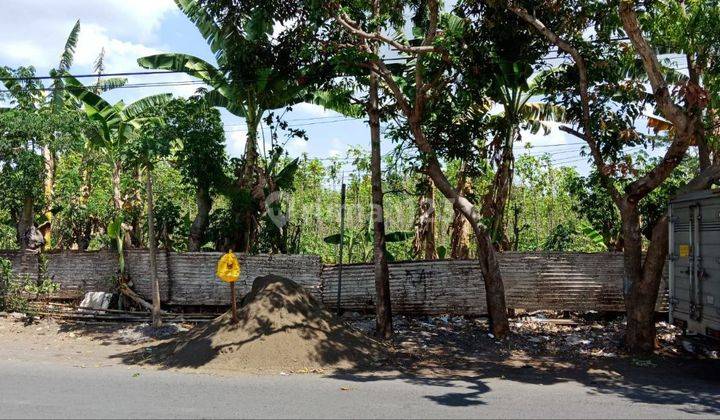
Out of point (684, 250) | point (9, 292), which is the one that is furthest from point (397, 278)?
point (9, 292)

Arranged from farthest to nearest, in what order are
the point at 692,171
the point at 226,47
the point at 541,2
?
1. the point at 692,171
2. the point at 226,47
3. the point at 541,2

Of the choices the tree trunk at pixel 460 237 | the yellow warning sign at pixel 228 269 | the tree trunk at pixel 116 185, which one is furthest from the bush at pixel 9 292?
the tree trunk at pixel 460 237

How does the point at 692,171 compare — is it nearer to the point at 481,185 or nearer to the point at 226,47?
the point at 481,185

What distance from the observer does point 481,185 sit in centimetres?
1861

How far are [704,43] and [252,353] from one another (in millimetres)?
8408

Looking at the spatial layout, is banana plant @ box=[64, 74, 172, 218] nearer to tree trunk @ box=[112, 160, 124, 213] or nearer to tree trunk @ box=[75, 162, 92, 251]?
tree trunk @ box=[112, 160, 124, 213]

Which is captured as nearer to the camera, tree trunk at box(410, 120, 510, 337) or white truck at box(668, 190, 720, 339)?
white truck at box(668, 190, 720, 339)

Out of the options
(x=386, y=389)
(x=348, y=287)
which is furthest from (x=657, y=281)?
(x=348, y=287)

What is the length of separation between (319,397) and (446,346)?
13.7 ft

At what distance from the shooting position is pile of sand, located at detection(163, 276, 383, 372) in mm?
8781

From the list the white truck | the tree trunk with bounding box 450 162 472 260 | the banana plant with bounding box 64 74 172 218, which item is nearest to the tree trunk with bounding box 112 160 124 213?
the banana plant with bounding box 64 74 172 218

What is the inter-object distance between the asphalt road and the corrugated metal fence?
3962 millimetres

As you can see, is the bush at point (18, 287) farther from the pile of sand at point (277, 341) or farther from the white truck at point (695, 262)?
the white truck at point (695, 262)

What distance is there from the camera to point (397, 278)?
12.6 metres
